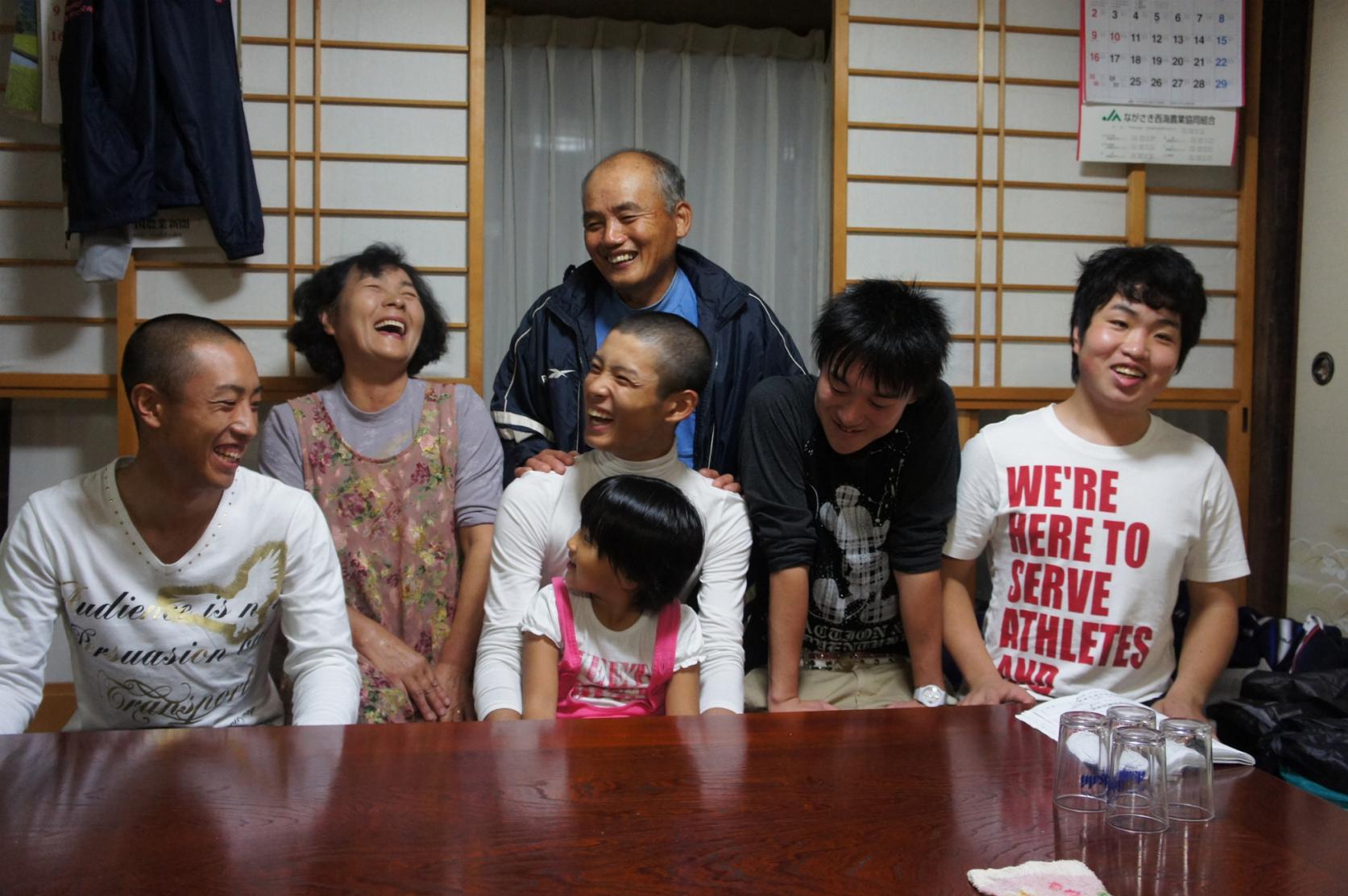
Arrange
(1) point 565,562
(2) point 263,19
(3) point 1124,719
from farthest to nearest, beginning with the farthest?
(2) point 263,19 < (1) point 565,562 < (3) point 1124,719

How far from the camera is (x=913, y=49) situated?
9.42ft

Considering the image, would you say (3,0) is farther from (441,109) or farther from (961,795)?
(961,795)

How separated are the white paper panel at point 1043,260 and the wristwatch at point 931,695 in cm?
147

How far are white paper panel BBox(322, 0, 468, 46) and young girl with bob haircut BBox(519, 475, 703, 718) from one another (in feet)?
5.17

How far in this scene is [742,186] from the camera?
13.0ft

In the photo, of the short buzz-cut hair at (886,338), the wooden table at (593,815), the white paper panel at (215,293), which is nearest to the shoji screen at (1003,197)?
the short buzz-cut hair at (886,338)

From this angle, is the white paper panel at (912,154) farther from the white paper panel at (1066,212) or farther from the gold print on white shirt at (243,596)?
the gold print on white shirt at (243,596)

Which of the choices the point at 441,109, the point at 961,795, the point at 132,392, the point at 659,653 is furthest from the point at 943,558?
the point at 441,109

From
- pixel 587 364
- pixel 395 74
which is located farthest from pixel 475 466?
pixel 395 74

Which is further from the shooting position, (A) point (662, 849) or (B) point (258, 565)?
(B) point (258, 565)

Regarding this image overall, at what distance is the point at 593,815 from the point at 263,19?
241 cm

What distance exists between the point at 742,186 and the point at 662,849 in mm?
3323

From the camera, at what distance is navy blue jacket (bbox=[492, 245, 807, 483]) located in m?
2.21

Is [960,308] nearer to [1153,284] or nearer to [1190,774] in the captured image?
[1153,284]
